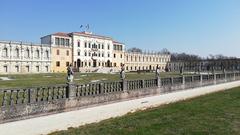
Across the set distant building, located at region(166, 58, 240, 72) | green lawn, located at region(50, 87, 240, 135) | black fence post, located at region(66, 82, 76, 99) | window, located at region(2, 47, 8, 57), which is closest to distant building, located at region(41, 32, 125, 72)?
window, located at region(2, 47, 8, 57)

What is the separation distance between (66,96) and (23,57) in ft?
244

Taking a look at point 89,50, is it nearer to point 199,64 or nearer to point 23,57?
point 23,57

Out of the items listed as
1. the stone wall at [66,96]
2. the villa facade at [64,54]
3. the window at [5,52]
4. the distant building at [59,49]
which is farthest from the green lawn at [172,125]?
the distant building at [59,49]

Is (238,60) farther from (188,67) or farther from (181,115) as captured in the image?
(181,115)

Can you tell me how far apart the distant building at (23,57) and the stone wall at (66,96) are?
65072mm

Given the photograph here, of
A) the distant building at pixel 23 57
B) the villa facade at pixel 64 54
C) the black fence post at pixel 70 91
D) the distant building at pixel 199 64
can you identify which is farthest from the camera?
the distant building at pixel 199 64

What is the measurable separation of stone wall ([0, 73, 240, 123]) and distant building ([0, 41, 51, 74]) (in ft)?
213

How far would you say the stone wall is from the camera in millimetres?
11703

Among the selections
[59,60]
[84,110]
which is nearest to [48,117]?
[84,110]

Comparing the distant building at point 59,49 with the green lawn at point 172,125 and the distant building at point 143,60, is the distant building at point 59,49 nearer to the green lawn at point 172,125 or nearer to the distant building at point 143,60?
the distant building at point 143,60

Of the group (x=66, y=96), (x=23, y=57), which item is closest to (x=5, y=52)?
(x=23, y=57)

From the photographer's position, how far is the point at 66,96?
14641 millimetres

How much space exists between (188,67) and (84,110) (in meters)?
132

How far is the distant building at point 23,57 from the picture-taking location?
80125 mm
